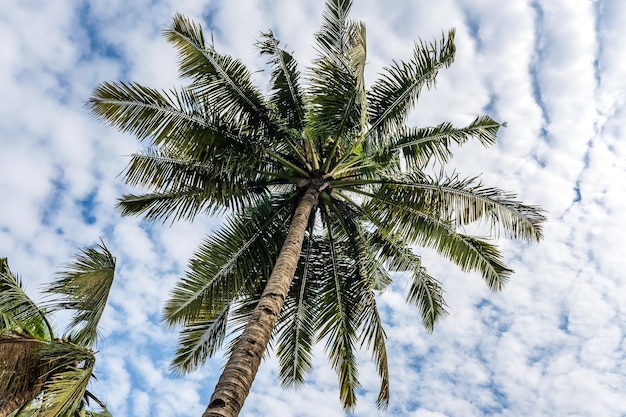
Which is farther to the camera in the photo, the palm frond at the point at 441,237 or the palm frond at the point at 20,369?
the palm frond at the point at 441,237

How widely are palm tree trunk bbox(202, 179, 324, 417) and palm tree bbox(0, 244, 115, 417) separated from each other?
171 centimetres

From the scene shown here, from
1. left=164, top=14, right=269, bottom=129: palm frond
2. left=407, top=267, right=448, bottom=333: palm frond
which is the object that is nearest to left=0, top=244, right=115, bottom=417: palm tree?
left=164, top=14, right=269, bottom=129: palm frond

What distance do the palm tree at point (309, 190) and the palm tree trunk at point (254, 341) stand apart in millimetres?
555

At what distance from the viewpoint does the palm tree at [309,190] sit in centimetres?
900

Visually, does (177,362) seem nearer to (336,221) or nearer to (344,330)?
(344,330)

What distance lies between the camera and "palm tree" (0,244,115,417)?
5.33 metres

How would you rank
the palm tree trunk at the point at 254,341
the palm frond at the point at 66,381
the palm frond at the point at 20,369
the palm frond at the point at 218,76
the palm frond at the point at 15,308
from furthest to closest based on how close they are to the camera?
the palm frond at the point at 218,76, the palm frond at the point at 15,308, the palm frond at the point at 20,369, the palm frond at the point at 66,381, the palm tree trunk at the point at 254,341

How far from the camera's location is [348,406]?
34.3 feet

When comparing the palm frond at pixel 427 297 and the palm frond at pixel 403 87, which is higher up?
the palm frond at pixel 403 87

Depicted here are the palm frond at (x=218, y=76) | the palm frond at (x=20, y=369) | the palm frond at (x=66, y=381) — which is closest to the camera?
the palm frond at (x=66, y=381)

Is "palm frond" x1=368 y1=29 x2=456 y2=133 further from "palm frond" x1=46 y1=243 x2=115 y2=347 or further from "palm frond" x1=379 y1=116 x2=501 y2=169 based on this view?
"palm frond" x1=46 y1=243 x2=115 y2=347

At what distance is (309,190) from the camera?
9258mm

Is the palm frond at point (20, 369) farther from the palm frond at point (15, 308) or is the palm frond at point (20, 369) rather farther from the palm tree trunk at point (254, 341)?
the palm tree trunk at point (254, 341)

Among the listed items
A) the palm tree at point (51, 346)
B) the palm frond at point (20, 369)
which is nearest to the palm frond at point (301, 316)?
the palm tree at point (51, 346)
